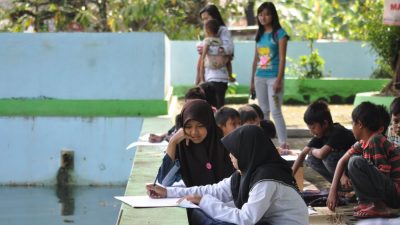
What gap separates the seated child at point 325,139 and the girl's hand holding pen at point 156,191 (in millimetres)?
1471

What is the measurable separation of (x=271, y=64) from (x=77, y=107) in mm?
2710

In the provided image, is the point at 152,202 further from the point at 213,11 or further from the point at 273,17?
the point at 213,11

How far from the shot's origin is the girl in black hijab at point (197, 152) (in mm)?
4867

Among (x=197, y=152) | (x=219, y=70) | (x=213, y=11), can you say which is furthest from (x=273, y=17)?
(x=197, y=152)

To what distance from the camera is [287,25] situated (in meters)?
17.2

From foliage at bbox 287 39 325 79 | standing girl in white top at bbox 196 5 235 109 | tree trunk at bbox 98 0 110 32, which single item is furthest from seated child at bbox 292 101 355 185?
foliage at bbox 287 39 325 79

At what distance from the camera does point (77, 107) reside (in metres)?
9.51

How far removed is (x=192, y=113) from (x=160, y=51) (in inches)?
186

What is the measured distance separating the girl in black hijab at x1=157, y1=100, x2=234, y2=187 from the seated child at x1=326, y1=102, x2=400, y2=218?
734 mm

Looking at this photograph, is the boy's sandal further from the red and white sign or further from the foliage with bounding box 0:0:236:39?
the foliage with bounding box 0:0:236:39

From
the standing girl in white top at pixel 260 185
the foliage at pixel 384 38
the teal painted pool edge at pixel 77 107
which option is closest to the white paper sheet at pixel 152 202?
the standing girl in white top at pixel 260 185

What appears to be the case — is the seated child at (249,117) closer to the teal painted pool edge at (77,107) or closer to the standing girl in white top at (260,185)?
the standing girl in white top at (260,185)

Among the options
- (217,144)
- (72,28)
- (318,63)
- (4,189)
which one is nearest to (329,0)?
(318,63)

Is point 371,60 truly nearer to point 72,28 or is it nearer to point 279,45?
point 72,28
